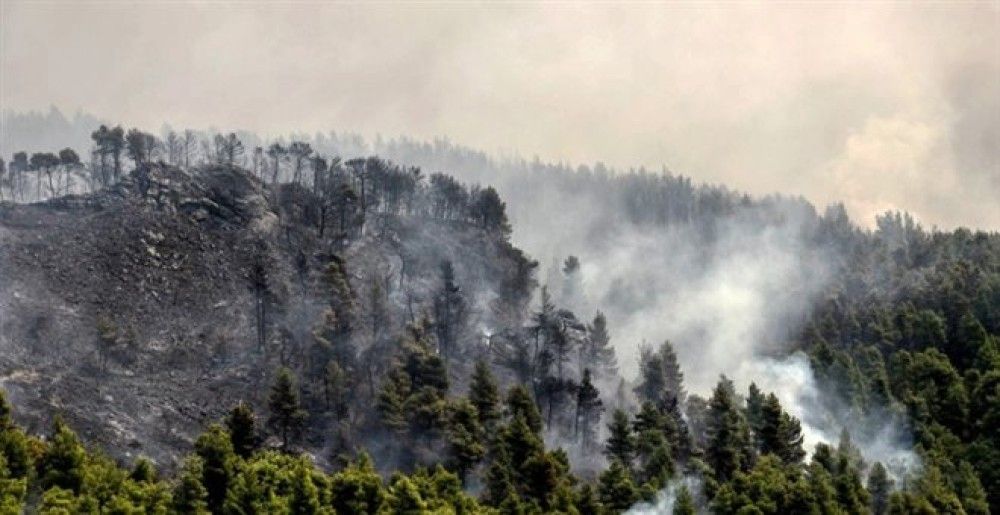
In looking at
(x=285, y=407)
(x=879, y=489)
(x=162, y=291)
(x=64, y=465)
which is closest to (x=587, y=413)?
(x=879, y=489)

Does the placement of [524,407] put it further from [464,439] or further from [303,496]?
[303,496]

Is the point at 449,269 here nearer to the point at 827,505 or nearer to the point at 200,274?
the point at 200,274

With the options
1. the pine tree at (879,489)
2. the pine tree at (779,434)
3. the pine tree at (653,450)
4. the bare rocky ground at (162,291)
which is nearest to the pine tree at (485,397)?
the pine tree at (653,450)

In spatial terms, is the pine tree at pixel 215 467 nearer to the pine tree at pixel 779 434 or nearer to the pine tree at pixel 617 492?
the pine tree at pixel 617 492

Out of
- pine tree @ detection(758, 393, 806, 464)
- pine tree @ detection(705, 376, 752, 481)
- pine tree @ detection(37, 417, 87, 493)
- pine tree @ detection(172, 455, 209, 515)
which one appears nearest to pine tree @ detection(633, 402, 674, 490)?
pine tree @ detection(705, 376, 752, 481)

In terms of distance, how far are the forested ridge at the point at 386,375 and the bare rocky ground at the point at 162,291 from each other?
0.38 meters

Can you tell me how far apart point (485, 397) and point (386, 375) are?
50.4 ft

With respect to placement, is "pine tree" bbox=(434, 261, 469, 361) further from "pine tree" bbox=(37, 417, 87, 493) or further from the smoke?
"pine tree" bbox=(37, 417, 87, 493)

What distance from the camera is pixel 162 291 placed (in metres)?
126

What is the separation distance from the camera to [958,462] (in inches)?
3875

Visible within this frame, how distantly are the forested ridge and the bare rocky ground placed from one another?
14.8 inches

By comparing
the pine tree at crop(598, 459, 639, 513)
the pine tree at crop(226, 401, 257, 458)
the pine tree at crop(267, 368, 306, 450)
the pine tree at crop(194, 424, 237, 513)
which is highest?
the pine tree at crop(267, 368, 306, 450)

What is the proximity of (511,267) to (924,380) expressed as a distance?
233 feet

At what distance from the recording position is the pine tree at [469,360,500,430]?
101 meters
